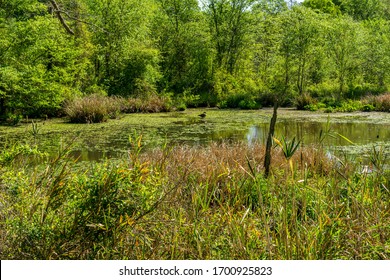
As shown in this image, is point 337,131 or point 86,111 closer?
point 337,131

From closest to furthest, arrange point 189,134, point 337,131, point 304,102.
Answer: point 189,134 → point 337,131 → point 304,102

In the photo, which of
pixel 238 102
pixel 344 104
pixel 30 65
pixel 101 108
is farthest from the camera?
pixel 238 102

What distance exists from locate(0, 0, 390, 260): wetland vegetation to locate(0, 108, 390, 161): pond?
0.08 meters

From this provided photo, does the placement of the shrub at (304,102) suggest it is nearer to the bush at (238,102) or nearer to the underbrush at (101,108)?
the bush at (238,102)

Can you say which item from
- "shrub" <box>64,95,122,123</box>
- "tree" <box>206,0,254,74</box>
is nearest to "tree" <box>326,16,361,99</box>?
"tree" <box>206,0,254,74</box>

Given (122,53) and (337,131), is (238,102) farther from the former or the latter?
(337,131)

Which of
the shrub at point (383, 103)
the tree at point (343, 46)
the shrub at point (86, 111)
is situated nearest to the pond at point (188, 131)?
the shrub at point (86, 111)

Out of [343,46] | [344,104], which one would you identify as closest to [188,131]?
[344,104]

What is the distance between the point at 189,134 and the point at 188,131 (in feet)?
2.46

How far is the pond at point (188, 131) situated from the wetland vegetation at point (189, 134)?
83 millimetres

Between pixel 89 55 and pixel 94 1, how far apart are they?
4.25 meters

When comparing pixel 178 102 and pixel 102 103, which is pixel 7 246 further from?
pixel 178 102

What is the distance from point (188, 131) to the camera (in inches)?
574

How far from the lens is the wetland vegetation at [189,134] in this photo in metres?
3.02
